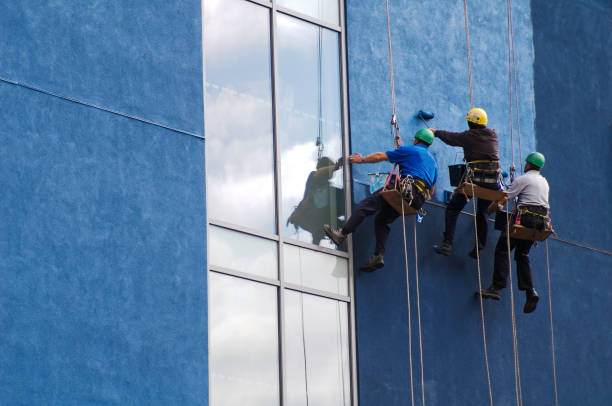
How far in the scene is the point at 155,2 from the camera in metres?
12.0

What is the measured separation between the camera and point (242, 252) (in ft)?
40.0

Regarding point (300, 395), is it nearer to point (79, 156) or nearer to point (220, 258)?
point (220, 258)

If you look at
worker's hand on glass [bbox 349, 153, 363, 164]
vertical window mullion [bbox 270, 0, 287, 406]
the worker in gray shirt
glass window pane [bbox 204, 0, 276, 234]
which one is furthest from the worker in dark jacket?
glass window pane [bbox 204, 0, 276, 234]

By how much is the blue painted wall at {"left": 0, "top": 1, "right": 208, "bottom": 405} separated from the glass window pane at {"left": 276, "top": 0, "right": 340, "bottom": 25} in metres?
1.74

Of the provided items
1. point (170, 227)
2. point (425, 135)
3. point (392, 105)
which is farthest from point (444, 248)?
point (170, 227)

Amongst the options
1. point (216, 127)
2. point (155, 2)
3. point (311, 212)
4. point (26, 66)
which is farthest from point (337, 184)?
point (26, 66)

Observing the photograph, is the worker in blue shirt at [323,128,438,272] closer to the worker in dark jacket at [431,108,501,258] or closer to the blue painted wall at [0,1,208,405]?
the worker in dark jacket at [431,108,501,258]

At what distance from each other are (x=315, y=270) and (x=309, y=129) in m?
1.47

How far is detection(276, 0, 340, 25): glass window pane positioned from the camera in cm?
1348

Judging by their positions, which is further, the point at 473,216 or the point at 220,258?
the point at 473,216

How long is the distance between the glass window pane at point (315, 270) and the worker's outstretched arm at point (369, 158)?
101 cm

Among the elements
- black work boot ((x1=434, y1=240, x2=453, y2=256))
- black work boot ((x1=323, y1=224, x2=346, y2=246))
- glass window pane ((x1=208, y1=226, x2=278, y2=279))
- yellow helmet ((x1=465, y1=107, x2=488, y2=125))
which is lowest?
glass window pane ((x1=208, y1=226, x2=278, y2=279))

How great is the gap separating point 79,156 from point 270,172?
2264mm

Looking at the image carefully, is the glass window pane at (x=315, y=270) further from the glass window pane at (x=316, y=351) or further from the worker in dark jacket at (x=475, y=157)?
the worker in dark jacket at (x=475, y=157)
